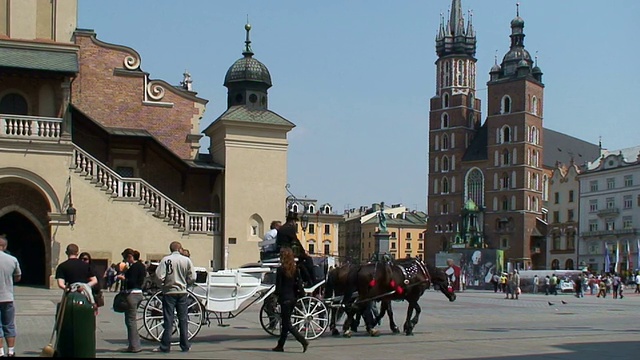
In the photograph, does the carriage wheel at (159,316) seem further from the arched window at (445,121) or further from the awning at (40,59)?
the arched window at (445,121)

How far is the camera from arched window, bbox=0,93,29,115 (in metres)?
29.2

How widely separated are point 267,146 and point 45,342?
2019 cm

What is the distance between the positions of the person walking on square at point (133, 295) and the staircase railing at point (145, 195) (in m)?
14.8

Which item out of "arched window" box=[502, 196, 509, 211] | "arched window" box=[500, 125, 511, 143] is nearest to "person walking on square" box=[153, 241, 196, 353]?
"arched window" box=[502, 196, 509, 211]

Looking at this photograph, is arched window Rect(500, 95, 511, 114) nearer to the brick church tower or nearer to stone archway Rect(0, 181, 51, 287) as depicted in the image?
the brick church tower

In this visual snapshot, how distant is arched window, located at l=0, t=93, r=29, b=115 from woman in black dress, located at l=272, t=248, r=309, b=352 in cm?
1806

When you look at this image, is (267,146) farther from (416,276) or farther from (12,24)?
(416,276)

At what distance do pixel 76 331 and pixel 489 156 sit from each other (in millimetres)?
118814

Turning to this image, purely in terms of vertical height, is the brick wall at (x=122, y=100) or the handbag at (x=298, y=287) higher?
the brick wall at (x=122, y=100)

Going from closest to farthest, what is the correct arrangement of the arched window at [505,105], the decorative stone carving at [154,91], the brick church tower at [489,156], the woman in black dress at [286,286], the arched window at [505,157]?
1. the woman in black dress at [286,286]
2. the decorative stone carving at [154,91]
3. the brick church tower at [489,156]
4. the arched window at [505,157]
5. the arched window at [505,105]

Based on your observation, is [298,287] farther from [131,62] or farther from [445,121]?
[445,121]

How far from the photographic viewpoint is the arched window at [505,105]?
125 m

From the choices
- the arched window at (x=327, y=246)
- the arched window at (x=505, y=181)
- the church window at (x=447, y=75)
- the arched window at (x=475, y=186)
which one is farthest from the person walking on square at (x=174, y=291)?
the church window at (x=447, y=75)

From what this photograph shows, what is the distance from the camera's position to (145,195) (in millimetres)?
30250
